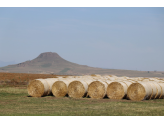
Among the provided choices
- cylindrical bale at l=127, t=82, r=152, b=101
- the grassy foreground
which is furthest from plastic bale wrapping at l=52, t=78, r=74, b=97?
cylindrical bale at l=127, t=82, r=152, b=101

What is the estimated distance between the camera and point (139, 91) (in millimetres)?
20656

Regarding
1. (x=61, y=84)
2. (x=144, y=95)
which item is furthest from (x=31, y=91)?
(x=144, y=95)

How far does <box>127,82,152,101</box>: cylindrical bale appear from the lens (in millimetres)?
20562

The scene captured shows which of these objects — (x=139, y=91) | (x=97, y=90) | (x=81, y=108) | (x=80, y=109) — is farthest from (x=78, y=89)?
(x=80, y=109)

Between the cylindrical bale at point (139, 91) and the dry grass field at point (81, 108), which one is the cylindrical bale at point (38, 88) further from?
the cylindrical bale at point (139, 91)

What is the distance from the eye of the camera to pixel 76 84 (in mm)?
22625

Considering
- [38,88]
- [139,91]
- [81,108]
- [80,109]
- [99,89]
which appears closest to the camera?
[80,109]

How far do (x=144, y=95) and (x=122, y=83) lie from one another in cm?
203

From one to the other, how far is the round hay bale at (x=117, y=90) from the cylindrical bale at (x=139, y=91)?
41cm

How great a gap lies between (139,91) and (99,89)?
3.20 metres

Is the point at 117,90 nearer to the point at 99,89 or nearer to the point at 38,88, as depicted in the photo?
the point at 99,89
